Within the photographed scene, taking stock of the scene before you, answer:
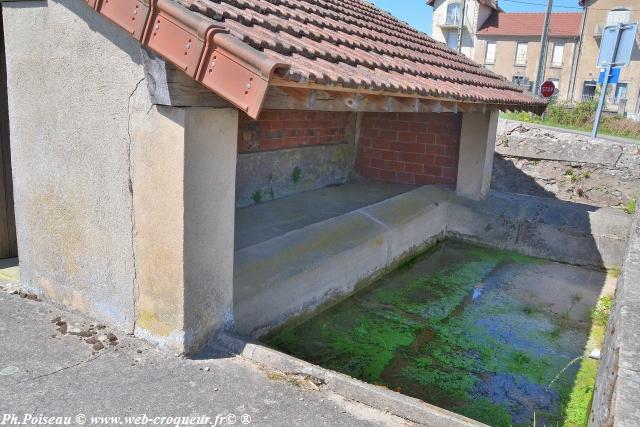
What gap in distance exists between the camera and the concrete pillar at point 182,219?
311 cm

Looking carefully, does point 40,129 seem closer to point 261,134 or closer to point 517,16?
point 261,134

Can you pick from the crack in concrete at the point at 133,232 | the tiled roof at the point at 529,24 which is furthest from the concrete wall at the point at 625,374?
the tiled roof at the point at 529,24

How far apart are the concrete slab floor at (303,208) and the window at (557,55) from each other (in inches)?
1461

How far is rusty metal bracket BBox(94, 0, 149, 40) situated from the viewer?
2.89 meters

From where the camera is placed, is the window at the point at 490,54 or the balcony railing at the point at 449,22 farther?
the balcony railing at the point at 449,22

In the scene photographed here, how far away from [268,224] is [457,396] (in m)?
2.72

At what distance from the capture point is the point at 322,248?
5117mm

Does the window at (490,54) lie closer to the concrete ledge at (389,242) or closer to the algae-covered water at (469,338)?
the concrete ledge at (389,242)

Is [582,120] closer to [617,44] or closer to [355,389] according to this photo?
[617,44]

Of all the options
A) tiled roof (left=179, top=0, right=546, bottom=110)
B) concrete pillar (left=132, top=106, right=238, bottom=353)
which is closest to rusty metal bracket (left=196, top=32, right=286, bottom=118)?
tiled roof (left=179, top=0, right=546, bottom=110)

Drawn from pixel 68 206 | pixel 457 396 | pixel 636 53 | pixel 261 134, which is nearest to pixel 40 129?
pixel 68 206

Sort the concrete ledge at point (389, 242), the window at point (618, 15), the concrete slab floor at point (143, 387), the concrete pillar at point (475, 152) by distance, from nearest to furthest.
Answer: the concrete slab floor at point (143, 387), the concrete ledge at point (389, 242), the concrete pillar at point (475, 152), the window at point (618, 15)

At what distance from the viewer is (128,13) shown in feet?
9.70

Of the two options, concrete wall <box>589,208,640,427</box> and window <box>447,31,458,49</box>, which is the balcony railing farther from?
concrete wall <box>589,208,640,427</box>
